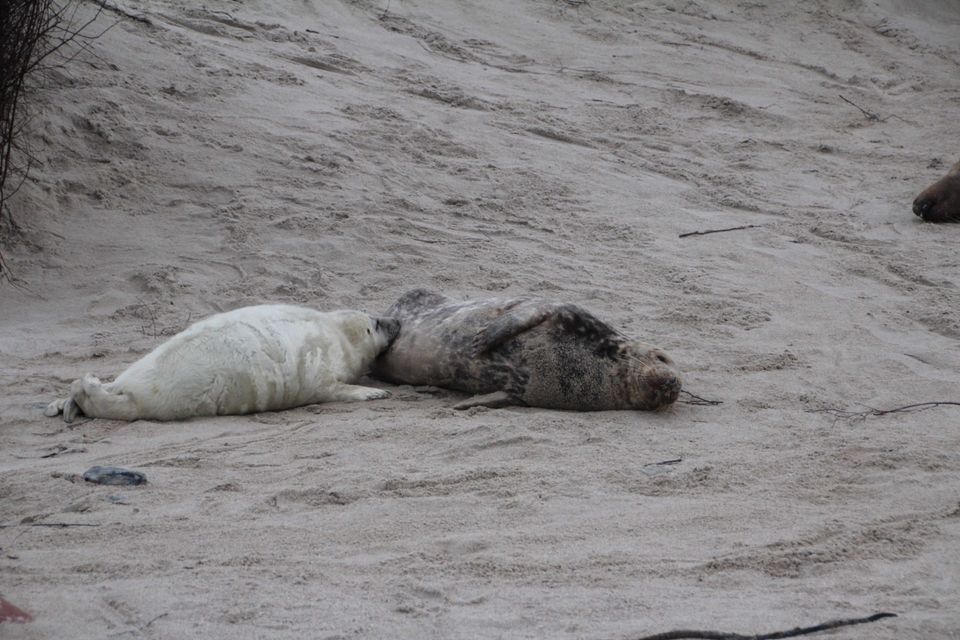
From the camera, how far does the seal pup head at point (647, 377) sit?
518 cm

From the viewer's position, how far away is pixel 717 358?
586cm

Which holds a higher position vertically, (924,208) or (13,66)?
(13,66)

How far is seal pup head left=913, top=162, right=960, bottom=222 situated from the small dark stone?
6102mm

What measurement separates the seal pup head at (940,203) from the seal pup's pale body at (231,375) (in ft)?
15.3

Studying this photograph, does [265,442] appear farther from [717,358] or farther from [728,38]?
[728,38]

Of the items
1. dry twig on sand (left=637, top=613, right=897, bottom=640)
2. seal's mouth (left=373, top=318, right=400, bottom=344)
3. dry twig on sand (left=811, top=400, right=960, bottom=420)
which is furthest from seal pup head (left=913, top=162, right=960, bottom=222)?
dry twig on sand (left=637, top=613, right=897, bottom=640)

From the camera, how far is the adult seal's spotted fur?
531 centimetres

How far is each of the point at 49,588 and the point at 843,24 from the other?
10868mm

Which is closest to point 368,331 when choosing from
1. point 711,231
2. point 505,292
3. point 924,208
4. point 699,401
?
point 505,292

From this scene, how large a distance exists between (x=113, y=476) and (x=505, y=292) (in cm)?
301

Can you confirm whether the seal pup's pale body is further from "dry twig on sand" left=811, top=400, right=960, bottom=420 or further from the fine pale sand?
"dry twig on sand" left=811, top=400, right=960, bottom=420

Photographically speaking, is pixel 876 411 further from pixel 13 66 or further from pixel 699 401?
pixel 13 66

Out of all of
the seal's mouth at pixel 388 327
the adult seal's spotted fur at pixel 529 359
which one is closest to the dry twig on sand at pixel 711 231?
the adult seal's spotted fur at pixel 529 359

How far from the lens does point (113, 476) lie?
4.15 m
